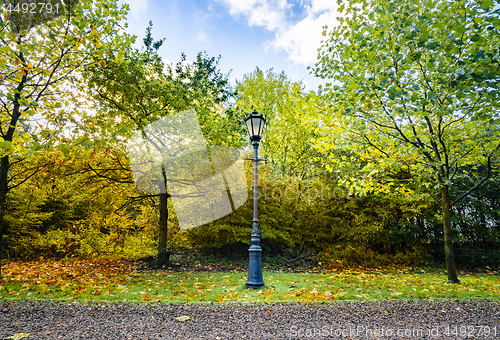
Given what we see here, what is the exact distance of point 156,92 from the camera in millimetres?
7535

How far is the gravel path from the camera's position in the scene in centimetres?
321

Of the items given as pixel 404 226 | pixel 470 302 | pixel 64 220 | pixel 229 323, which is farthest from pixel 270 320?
pixel 64 220

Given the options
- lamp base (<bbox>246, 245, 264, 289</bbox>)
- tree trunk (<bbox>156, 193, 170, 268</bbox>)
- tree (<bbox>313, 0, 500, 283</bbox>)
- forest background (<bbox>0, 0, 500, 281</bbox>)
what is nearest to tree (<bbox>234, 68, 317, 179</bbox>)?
forest background (<bbox>0, 0, 500, 281</bbox>)

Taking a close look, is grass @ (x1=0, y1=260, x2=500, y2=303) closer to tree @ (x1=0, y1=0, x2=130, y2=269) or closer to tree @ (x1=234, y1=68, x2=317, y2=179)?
tree @ (x1=0, y1=0, x2=130, y2=269)

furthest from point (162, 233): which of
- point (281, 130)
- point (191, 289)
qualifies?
point (281, 130)

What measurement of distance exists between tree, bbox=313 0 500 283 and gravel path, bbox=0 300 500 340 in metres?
2.58

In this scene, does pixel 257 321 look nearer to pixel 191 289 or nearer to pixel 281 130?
pixel 191 289

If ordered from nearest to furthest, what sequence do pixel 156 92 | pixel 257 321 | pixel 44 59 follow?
pixel 257 321
pixel 44 59
pixel 156 92

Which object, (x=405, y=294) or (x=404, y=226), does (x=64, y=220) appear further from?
(x=404, y=226)

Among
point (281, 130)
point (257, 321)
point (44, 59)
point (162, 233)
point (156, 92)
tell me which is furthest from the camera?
point (281, 130)

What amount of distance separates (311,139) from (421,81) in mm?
2990

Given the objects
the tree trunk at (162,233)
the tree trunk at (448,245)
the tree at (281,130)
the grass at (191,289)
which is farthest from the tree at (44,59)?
the tree at (281,130)

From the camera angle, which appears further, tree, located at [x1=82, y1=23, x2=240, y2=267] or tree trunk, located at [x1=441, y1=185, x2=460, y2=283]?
tree, located at [x1=82, y1=23, x2=240, y2=267]

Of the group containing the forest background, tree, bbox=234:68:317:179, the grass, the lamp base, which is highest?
tree, bbox=234:68:317:179
